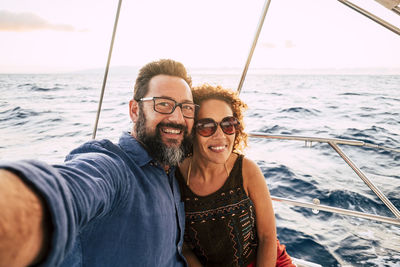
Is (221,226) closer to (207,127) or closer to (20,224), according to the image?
(207,127)

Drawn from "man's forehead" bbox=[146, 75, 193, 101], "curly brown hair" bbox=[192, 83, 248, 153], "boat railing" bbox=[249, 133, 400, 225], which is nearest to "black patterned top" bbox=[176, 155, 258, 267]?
"curly brown hair" bbox=[192, 83, 248, 153]

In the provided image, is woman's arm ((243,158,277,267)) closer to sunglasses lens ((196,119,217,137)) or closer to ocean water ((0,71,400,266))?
sunglasses lens ((196,119,217,137))

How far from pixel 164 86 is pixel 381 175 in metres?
5.27

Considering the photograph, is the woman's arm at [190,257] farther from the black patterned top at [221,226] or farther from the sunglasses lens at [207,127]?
the sunglasses lens at [207,127]

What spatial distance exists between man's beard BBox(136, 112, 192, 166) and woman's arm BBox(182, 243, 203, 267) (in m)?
0.57

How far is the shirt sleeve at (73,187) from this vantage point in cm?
34

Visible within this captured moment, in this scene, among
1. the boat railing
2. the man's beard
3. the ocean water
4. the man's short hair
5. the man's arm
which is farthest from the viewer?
the ocean water

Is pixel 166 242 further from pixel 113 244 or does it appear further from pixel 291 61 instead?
pixel 291 61

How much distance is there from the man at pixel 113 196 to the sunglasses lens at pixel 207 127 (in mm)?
110

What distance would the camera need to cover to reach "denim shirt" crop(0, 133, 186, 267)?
1.17 feet

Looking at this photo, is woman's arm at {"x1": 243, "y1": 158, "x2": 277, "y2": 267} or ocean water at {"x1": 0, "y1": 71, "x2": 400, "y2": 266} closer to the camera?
woman's arm at {"x1": 243, "y1": 158, "x2": 277, "y2": 267}

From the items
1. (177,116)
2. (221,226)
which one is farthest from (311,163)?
(177,116)

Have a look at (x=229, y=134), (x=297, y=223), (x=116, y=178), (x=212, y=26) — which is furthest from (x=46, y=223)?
(x=212, y=26)

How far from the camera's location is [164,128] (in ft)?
3.82
